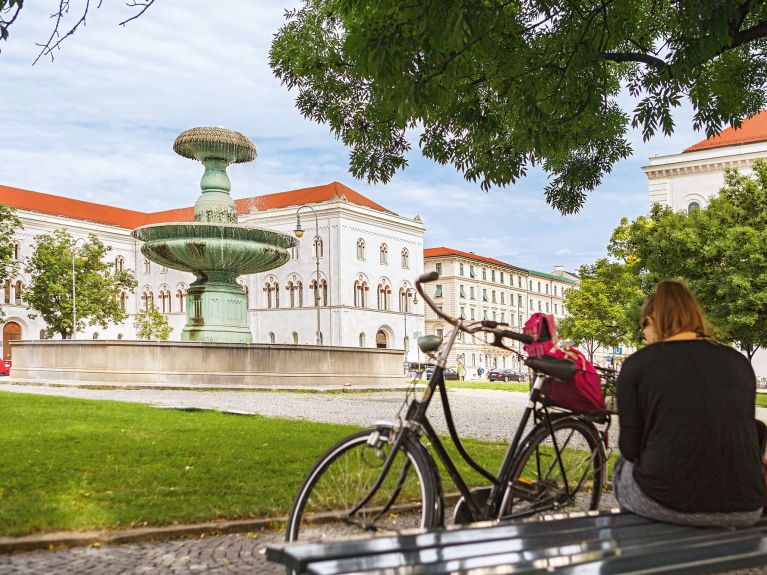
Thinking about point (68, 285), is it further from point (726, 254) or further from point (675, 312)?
point (675, 312)

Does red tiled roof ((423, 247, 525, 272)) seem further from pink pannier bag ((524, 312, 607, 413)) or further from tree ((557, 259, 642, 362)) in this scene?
pink pannier bag ((524, 312, 607, 413))

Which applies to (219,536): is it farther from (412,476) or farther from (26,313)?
(26,313)

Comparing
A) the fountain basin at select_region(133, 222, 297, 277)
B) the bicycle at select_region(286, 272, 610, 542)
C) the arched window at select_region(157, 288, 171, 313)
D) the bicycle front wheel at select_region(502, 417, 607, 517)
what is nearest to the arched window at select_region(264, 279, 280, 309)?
the arched window at select_region(157, 288, 171, 313)

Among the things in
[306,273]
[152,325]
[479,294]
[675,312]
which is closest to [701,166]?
[306,273]

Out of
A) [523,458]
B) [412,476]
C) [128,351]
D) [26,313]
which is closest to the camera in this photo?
[412,476]

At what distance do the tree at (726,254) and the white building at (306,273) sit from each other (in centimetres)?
4331

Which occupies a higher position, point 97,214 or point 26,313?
point 97,214

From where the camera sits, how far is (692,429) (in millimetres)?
3148

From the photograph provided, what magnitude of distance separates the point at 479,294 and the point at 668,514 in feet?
335

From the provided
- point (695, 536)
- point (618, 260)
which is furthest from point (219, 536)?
point (618, 260)

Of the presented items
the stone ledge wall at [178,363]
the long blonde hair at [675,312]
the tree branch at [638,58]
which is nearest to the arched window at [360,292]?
the stone ledge wall at [178,363]

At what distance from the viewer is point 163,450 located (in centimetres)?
841

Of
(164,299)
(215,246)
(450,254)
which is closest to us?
(215,246)

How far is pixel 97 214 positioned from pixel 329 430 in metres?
82.2
